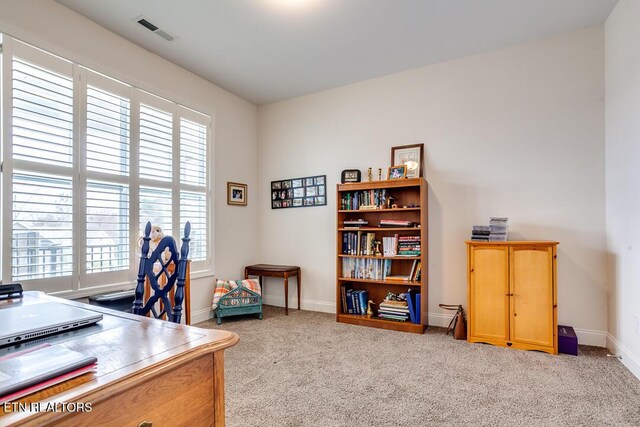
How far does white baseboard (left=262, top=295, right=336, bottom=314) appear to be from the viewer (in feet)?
13.9

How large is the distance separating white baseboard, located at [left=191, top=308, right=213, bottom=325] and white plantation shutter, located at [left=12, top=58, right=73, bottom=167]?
79.4 inches

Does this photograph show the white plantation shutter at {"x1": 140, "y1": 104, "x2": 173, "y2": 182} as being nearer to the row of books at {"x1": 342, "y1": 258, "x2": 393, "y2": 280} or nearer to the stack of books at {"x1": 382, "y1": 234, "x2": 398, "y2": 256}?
the row of books at {"x1": 342, "y1": 258, "x2": 393, "y2": 280}

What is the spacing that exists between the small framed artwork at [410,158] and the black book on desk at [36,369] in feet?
11.0

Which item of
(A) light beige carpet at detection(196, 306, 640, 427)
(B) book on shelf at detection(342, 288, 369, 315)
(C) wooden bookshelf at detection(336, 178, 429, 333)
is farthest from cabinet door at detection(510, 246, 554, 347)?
(B) book on shelf at detection(342, 288, 369, 315)

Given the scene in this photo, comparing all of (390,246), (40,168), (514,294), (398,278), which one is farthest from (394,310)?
(40,168)

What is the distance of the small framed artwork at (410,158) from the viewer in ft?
12.1

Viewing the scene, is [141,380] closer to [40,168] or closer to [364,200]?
[40,168]

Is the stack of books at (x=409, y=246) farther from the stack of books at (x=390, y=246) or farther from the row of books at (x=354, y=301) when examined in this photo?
the row of books at (x=354, y=301)

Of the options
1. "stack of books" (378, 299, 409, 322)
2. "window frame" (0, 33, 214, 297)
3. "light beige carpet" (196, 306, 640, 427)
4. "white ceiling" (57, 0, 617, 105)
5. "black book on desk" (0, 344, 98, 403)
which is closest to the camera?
"black book on desk" (0, 344, 98, 403)

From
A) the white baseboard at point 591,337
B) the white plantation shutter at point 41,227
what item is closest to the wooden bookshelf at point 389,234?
the white baseboard at point 591,337

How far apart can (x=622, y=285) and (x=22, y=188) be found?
4.76 meters

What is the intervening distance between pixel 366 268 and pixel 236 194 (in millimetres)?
2020

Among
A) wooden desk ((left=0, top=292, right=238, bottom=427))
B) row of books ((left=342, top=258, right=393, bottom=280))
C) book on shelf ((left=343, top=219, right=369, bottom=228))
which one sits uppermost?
book on shelf ((left=343, top=219, right=369, bottom=228))

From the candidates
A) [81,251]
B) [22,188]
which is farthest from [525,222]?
[22,188]
